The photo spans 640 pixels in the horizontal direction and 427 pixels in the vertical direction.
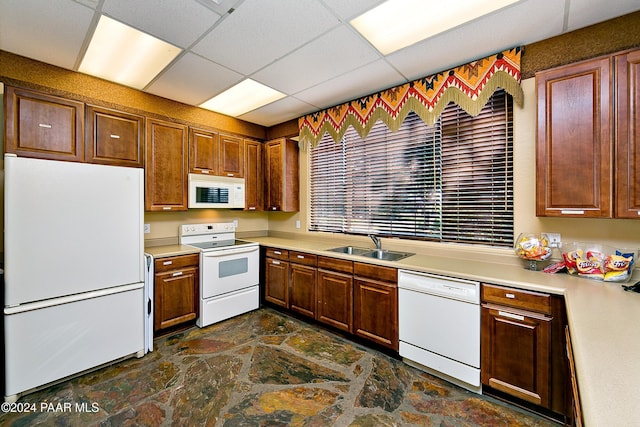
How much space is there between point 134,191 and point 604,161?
359 cm

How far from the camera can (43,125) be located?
2.40m

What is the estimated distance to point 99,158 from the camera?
2.74 m

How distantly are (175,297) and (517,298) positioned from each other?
10.2 ft

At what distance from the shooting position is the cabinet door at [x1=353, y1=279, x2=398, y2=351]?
2543 millimetres

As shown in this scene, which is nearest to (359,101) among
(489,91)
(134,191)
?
(489,91)

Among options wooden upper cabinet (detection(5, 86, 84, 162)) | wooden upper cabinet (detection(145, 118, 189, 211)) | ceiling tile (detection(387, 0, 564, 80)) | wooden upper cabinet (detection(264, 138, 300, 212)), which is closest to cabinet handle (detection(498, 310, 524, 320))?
ceiling tile (detection(387, 0, 564, 80))

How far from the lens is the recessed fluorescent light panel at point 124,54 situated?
217cm

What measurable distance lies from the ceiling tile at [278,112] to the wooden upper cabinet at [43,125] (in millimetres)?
1906

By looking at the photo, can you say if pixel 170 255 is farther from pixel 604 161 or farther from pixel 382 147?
pixel 604 161

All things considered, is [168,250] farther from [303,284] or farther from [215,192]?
[303,284]

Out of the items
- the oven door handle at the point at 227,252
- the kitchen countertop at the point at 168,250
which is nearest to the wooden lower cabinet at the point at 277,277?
the oven door handle at the point at 227,252

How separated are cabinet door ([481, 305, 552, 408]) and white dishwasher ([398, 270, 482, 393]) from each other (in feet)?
0.25

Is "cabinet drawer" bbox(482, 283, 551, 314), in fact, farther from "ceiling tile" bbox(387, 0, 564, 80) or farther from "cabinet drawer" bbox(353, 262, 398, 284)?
"ceiling tile" bbox(387, 0, 564, 80)

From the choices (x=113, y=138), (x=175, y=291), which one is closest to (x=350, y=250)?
(x=175, y=291)
